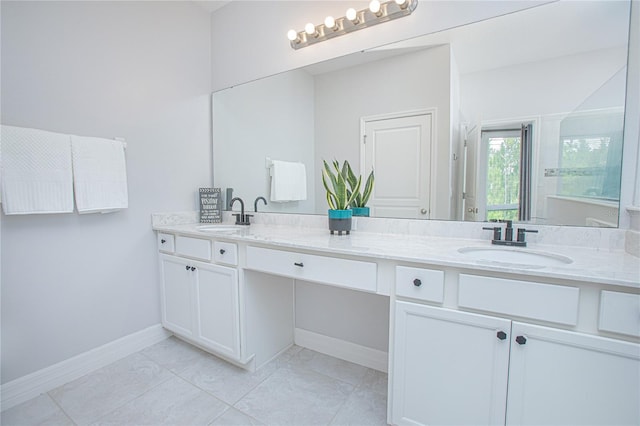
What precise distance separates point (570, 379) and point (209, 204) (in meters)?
2.29

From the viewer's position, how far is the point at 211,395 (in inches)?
61.1

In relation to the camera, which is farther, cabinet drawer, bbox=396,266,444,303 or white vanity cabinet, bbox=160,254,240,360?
white vanity cabinet, bbox=160,254,240,360

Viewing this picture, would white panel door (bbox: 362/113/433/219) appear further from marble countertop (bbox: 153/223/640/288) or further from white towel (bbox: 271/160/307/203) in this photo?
white towel (bbox: 271/160/307/203)

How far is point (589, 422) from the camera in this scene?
87 cm

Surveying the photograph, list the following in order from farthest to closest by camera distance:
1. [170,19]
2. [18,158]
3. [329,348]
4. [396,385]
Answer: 1. [170,19]
2. [329,348]
3. [18,158]
4. [396,385]

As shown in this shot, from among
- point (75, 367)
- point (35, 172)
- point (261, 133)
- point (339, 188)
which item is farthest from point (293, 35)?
point (75, 367)

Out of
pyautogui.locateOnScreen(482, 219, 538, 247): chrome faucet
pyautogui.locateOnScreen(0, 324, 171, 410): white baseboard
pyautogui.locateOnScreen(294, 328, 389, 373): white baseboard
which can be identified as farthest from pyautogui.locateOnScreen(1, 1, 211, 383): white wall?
pyautogui.locateOnScreen(482, 219, 538, 247): chrome faucet

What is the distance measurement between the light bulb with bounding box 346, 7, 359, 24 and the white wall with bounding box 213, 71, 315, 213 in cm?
43

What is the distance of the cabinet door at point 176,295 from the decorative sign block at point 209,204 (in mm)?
436

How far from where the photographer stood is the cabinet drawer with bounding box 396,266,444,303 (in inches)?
41.9

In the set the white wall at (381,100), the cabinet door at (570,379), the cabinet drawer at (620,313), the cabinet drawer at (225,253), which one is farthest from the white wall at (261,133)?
the cabinet drawer at (620,313)

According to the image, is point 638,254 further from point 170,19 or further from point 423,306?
point 170,19

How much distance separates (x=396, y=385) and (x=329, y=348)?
832mm

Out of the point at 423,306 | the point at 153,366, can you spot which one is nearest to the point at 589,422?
the point at 423,306
